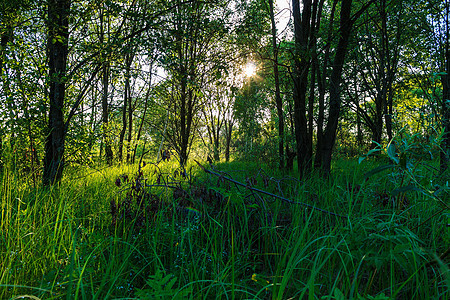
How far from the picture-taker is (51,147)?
465cm

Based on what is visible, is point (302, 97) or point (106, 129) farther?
point (106, 129)

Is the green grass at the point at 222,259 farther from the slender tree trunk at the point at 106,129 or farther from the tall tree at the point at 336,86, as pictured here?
the slender tree trunk at the point at 106,129

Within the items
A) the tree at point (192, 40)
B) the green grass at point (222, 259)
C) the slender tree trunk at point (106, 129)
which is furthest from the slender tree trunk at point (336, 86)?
the slender tree trunk at point (106, 129)

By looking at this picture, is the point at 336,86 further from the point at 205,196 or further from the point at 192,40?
the point at 205,196

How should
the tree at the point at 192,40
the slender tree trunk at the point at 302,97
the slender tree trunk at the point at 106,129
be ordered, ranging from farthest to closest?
the slender tree trunk at the point at 106,129
the slender tree trunk at the point at 302,97
the tree at the point at 192,40

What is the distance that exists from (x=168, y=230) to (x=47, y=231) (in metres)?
0.97

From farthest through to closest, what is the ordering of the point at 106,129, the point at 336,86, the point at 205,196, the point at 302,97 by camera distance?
the point at 106,129 → the point at 302,97 → the point at 336,86 → the point at 205,196

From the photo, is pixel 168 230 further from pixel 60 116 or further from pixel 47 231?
pixel 60 116

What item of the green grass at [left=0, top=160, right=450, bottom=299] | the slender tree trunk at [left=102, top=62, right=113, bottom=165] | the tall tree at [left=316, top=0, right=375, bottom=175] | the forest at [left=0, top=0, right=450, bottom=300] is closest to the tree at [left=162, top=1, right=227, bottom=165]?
the forest at [left=0, top=0, right=450, bottom=300]

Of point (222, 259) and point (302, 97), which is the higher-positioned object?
point (302, 97)

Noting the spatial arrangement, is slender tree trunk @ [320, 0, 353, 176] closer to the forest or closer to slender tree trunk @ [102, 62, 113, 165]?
the forest

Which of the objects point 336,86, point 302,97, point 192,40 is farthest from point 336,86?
point 192,40

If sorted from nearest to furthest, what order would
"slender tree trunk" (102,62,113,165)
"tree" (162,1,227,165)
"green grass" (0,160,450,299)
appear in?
"green grass" (0,160,450,299)
"tree" (162,1,227,165)
"slender tree trunk" (102,62,113,165)

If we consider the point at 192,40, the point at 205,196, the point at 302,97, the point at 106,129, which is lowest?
the point at 205,196
